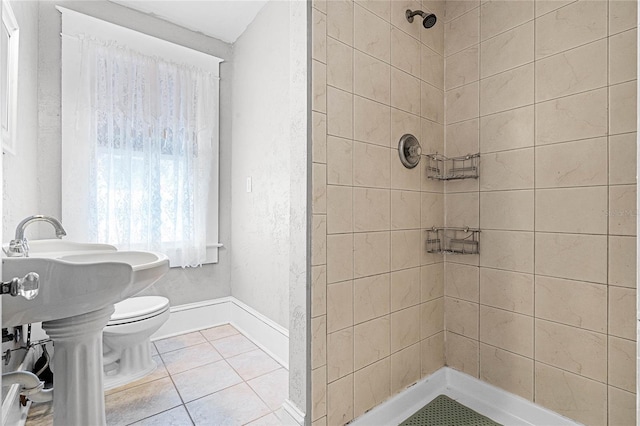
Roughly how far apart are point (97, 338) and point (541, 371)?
1.84 metres

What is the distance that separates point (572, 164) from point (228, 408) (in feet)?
6.51

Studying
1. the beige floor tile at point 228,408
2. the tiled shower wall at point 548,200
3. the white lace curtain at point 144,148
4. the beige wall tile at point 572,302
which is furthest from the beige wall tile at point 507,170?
the white lace curtain at point 144,148

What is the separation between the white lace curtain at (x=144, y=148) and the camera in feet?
7.23

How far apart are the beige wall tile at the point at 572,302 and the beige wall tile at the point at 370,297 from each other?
694 mm

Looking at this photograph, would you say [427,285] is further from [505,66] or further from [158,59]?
[158,59]

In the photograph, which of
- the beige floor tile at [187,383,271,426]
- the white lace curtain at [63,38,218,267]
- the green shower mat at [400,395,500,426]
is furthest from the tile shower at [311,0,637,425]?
the white lace curtain at [63,38,218,267]

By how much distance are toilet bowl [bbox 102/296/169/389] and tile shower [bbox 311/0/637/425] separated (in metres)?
1.13

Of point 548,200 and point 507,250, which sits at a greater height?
point 548,200

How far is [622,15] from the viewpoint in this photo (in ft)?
4.18

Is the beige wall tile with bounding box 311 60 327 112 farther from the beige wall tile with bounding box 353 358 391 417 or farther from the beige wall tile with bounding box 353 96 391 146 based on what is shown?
the beige wall tile with bounding box 353 358 391 417

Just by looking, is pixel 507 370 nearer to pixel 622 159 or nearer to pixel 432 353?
pixel 432 353

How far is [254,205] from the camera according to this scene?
250cm

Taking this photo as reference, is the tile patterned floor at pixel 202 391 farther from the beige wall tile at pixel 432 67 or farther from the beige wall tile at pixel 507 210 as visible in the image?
the beige wall tile at pixel 432 67

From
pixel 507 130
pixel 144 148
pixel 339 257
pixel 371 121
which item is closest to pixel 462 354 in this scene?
pixel 339 257
